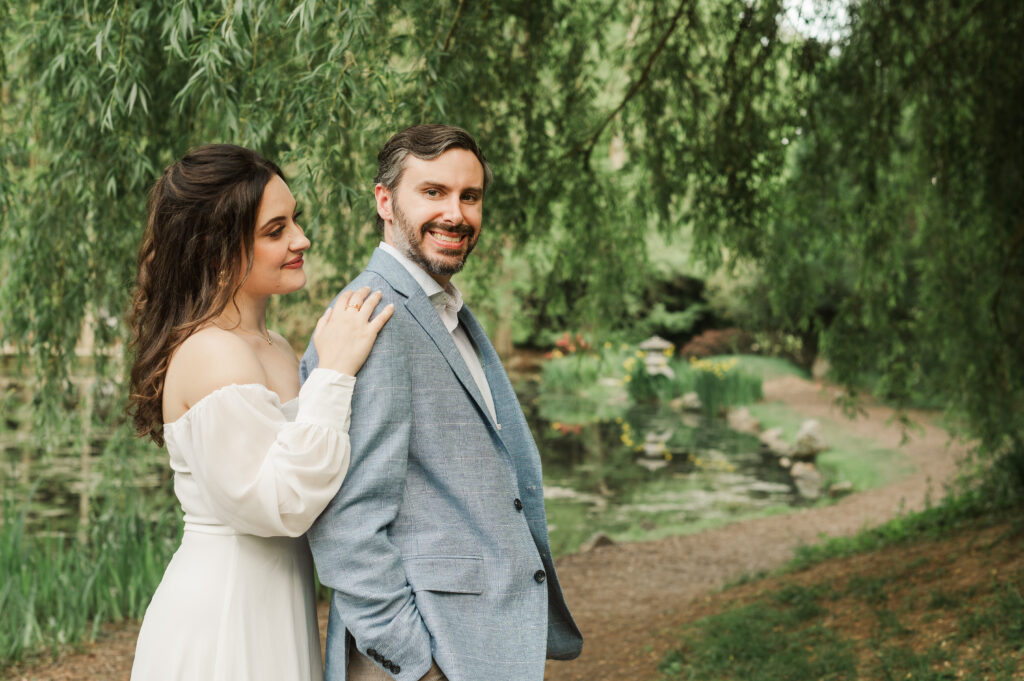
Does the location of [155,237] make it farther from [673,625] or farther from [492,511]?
[673,625]

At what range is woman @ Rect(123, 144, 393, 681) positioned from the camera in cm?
165

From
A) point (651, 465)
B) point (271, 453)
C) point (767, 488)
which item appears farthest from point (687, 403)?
point (271, 453)

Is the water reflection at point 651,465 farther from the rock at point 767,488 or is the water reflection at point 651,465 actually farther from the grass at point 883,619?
the grass at point 883,619

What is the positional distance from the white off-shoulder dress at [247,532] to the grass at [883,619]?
2730mm

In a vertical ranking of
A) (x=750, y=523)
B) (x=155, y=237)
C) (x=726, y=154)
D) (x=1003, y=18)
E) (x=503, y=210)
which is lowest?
(x=750, y=523)

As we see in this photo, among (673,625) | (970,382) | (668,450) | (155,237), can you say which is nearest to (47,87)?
(155,237)

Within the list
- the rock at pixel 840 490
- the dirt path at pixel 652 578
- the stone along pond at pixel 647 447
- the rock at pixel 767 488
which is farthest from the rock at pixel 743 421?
the rock at pixel 840 490

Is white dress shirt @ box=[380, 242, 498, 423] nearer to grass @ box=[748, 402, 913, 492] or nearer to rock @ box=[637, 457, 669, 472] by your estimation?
grass @ box=[748, 402, 913, 492]

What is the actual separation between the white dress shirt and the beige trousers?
488mm

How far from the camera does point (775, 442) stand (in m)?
13.5

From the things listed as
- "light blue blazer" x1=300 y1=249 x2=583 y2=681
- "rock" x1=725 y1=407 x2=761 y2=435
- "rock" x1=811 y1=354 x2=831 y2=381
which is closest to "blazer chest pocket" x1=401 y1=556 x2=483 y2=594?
"light blue blazer" x1=300 y1=249 x2=583 y2=681

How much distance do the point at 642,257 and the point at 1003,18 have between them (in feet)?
8.47

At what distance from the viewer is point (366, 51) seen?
287cm

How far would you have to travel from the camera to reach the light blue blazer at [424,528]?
1.65 meters
